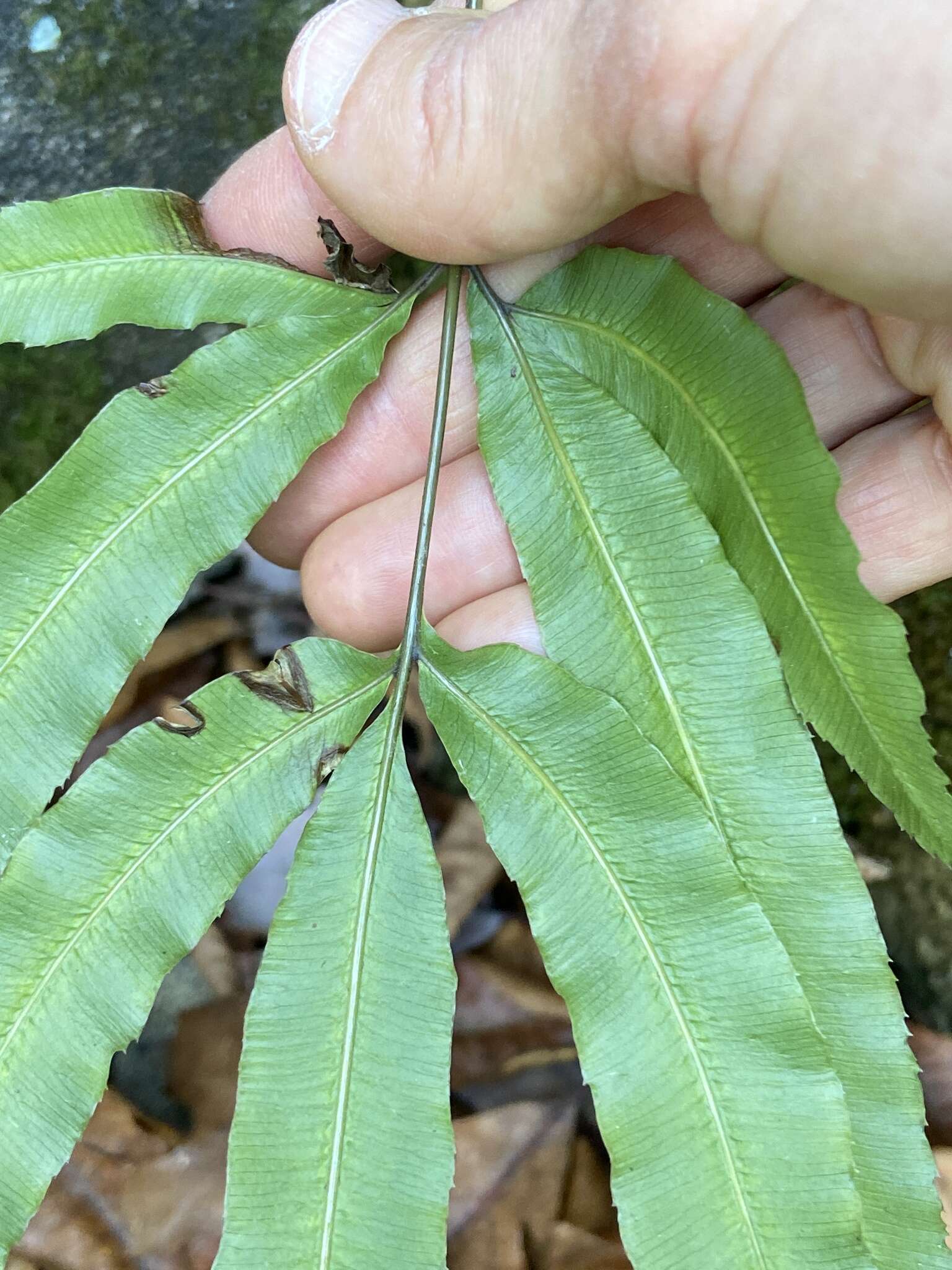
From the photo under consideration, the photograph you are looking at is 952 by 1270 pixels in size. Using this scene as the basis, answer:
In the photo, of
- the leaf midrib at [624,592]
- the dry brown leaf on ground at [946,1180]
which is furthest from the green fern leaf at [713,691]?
the dry brown leaf on ground at [946,1180]

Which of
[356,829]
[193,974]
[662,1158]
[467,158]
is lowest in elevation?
[193,974]

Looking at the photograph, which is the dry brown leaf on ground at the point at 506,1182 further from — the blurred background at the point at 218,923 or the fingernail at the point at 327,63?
the fingernail at the point at 327,63

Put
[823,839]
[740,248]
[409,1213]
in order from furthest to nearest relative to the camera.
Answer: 1. [740,248]
2. [823,839]
3. [409,1213]

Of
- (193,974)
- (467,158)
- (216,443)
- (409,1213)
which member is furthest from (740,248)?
(193,974)

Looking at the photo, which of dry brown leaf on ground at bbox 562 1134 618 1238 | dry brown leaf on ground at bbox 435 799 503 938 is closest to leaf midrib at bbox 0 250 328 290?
dry brown leaf on ground at bbox 435 799 503 938

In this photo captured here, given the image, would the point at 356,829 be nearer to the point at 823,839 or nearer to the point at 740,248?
the point at 823,839
